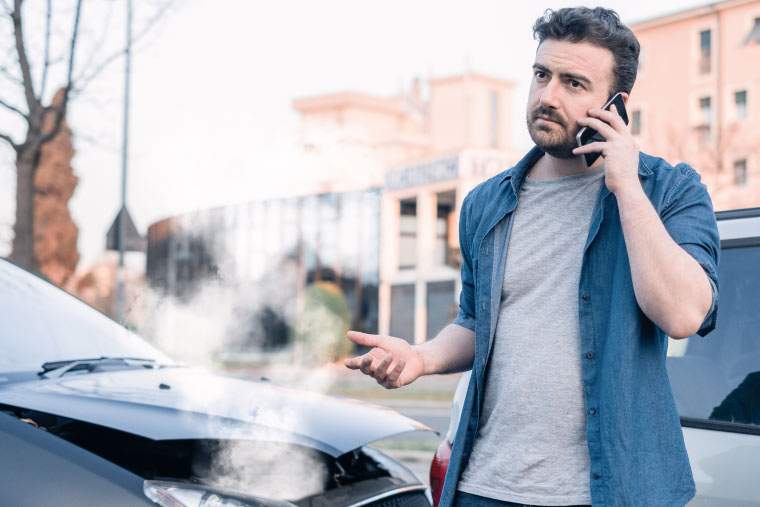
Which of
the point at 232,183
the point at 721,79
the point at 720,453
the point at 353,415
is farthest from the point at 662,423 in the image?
the point at 721,79

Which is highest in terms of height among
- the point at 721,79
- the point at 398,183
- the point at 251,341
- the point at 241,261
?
the point at 721,79

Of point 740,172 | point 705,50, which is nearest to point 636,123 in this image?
point 705,50

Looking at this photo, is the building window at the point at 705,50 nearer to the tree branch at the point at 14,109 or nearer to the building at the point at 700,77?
the building at the point at 700,77

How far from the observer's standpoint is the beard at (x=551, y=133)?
2070 millimetres

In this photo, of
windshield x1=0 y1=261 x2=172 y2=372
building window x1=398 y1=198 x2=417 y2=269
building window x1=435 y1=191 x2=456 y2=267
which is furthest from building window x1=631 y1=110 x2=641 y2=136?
windshield x1=0 y1=261 x2=172 y2=372

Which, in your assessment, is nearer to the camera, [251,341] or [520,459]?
[520,459]

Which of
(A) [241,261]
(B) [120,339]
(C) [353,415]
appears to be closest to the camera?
(C) [353,415]

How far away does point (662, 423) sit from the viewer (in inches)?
75.7

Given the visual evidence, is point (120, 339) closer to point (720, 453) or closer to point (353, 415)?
point (353, 415)

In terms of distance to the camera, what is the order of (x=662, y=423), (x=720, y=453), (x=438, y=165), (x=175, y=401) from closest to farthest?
1. (x=662, y=423)
2. (x=720, y=453)
3. (x=175, y=401)
4. (x=438, y=165)

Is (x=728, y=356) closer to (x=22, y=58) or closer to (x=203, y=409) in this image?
(x=203, y=409)

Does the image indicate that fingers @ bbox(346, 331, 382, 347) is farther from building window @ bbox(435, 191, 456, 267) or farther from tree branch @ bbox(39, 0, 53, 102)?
building window @ bbox(435, 191, 456, 267)

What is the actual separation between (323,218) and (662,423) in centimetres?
604

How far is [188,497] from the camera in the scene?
2770 mm
